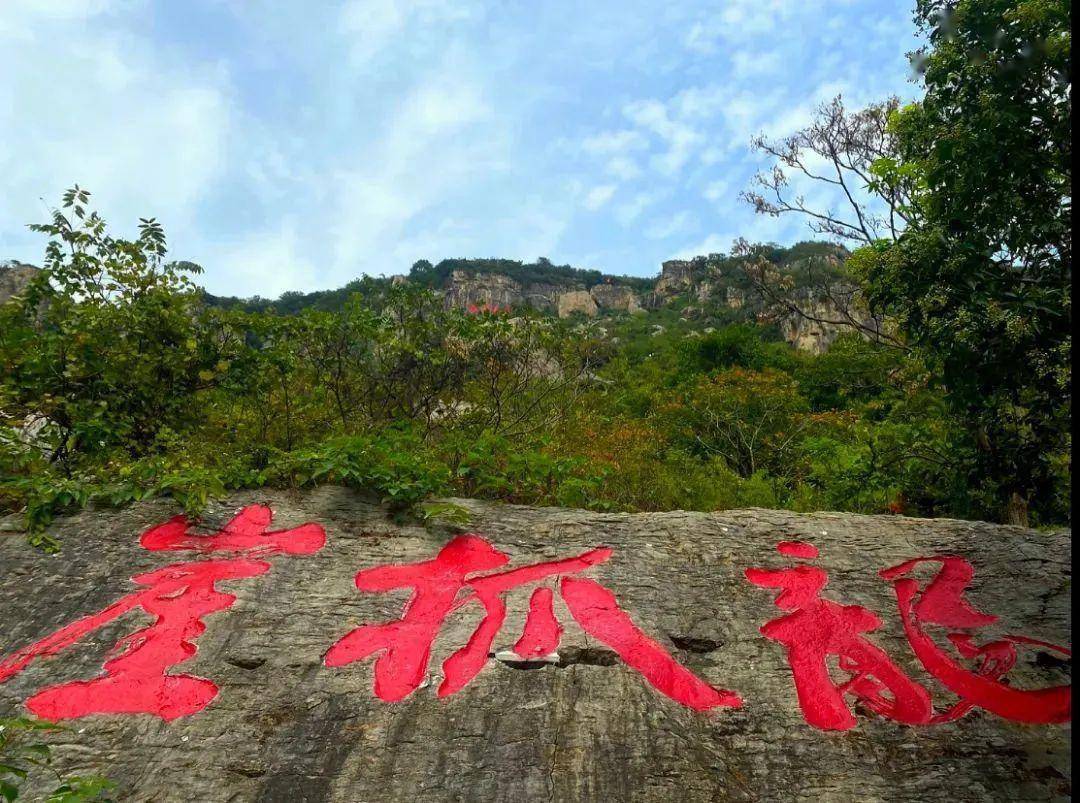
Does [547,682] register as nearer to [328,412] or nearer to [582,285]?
[328,412]

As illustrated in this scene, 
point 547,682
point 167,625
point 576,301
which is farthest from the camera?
point 576,301

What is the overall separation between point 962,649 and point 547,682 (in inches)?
82.2

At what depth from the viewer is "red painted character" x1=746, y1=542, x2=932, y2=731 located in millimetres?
3156

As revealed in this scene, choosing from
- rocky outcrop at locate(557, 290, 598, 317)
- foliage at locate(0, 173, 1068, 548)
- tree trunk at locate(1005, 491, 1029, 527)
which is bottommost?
tree trunk at locate(1005, 491, 1029, 527)

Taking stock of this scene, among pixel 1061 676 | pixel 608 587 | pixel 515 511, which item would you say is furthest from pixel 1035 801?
pixel 515 511

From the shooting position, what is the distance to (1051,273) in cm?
365

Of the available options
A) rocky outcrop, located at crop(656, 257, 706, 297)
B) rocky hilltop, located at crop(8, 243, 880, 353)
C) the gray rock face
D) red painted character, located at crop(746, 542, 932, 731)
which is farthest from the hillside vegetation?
rocky outcrop, located at crop(656, 257, 706, 297)

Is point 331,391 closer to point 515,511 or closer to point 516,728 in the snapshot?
point 515,511

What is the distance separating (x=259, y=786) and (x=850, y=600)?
303cm

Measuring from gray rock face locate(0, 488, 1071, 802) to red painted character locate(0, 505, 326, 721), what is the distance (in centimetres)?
7

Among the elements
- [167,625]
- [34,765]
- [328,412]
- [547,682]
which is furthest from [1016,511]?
[34,765]

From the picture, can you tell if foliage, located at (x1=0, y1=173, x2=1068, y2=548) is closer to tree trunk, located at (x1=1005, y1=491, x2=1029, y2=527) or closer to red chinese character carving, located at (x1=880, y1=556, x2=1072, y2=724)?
tree trunk, located at (x1=1005, y1=491, x2=1029, y2=527)

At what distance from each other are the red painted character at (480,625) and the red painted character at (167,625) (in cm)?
60

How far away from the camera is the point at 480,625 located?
11.7 feet
